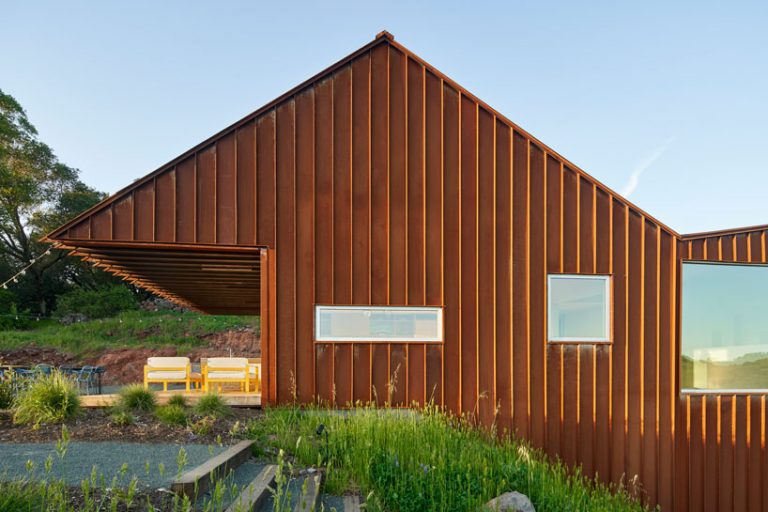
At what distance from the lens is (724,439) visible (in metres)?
7.55

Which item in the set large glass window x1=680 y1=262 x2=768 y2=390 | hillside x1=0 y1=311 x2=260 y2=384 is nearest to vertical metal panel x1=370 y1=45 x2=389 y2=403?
large glass window x1=680 y1=262 x2=768 y2=390

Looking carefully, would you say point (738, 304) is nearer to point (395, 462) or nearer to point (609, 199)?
point (609, 199)

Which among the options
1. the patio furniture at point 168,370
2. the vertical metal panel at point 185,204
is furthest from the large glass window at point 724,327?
the patio furniture at point 168,370

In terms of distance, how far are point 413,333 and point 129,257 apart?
4.74m

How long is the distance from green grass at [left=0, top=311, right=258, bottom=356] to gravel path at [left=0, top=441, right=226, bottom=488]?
16.7 meters

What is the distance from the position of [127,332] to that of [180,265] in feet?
57.3

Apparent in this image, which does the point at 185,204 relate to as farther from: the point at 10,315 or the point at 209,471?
the point at 10,315

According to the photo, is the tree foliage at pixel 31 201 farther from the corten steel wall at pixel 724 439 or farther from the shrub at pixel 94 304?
the corten steel wall at pixel 724 439

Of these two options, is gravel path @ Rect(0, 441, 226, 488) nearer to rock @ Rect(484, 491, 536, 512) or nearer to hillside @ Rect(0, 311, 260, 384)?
rock @ Rect(484, 491, 536, 512)

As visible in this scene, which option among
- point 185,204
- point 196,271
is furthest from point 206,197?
point 196,271

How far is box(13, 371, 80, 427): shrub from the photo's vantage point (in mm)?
5773

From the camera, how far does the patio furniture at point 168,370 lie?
884 cm

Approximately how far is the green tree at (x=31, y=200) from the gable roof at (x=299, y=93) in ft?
88.5

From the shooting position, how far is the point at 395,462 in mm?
4379
